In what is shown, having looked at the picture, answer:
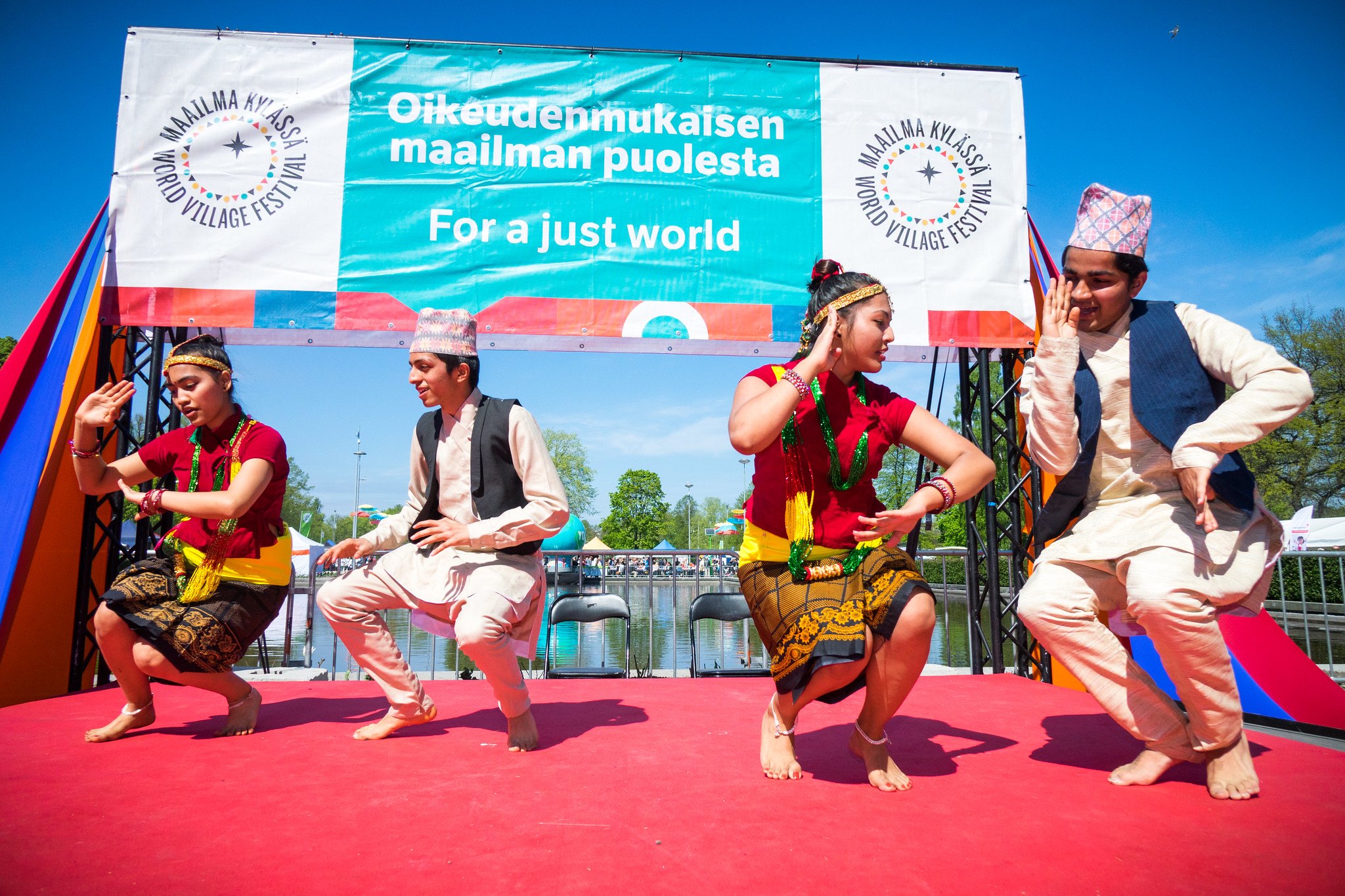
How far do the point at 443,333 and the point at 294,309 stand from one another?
7.21 feet

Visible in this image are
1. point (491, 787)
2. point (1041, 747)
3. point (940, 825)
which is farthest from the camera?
point (1041, 747)

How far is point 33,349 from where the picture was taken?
4.47 metres

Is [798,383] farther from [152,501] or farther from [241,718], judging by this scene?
[241,718]

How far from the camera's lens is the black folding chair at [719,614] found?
5410 millimetres

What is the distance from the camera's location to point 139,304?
481 centimetres

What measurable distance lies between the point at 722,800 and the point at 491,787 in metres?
0.73

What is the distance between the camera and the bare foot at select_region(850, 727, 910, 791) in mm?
2391

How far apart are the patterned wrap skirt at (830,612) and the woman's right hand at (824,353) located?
65cm

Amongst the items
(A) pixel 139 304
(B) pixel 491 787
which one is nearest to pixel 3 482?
(A) pixel 139 304

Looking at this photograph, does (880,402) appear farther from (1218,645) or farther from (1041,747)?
(1041,747)

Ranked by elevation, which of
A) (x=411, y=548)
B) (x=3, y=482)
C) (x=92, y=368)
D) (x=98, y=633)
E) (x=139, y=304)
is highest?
(x=139, y=304)

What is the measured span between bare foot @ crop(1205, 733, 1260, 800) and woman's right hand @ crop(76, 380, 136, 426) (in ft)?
13.0

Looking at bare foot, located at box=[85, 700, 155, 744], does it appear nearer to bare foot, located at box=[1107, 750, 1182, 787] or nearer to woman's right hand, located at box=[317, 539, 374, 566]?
woman's right hand, located at box=[317, 539, 374, 566]

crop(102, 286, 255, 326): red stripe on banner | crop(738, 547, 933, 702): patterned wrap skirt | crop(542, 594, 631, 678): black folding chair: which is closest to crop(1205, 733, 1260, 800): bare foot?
crop(738, 547, 933, 702): patterned wrap skirt
